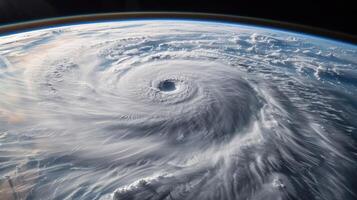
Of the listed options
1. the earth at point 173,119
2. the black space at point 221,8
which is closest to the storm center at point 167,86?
the earth at point 173,119

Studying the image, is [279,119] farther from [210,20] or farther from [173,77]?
[210,20]

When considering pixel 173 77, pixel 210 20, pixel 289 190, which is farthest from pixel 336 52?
pixel 289 190

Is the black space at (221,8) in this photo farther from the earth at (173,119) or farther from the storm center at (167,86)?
the storm center at (167,86)

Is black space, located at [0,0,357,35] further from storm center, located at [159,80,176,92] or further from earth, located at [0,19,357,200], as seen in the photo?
storm center, located at [159,80,176,92]

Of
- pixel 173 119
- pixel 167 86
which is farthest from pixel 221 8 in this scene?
pixel 173 119

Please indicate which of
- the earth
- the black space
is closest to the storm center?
the earth
